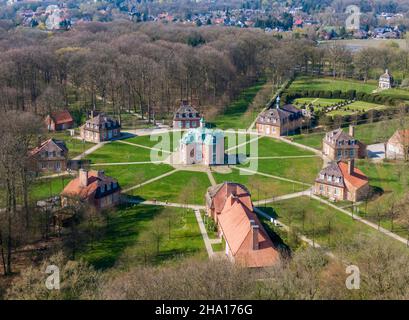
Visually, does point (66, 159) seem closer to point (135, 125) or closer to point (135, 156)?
point (135, 156)

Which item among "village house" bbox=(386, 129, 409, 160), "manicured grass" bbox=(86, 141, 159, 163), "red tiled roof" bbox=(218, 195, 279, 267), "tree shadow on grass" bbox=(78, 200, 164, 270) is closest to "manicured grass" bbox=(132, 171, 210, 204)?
"tree shadow on grass" bbox=(78, 200, 164, 270)

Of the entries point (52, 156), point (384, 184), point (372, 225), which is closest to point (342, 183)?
point (384, 184)

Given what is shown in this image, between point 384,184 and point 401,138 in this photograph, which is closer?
point 384,184

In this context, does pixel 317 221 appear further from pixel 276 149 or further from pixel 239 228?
pixel 276 149

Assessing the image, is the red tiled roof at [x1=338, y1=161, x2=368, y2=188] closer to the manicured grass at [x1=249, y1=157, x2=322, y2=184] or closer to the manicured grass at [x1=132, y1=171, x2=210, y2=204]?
the manicured grass at [x1=249, y1=157, x2=322, y2=184]

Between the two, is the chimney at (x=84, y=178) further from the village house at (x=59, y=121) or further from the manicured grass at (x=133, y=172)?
the village house at (x=59, y=121)
